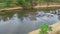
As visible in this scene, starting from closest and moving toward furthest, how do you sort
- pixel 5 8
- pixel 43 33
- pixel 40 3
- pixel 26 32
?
pixel 43 33, pixel 26 32, pixel 5 8, pixel 40 3

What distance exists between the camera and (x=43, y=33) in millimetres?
19219

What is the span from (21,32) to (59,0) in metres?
47.7

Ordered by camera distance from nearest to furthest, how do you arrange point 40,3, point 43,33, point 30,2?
point 43,33
point 30,2
point 40,3

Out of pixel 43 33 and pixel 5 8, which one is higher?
pixel 43 33

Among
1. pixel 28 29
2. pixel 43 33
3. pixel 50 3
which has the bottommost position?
pixel 50 3

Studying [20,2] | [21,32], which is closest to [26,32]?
[21,32]

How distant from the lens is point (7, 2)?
2109 inches

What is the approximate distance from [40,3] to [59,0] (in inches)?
336

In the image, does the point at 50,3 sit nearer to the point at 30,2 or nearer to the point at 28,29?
the point at 30,2

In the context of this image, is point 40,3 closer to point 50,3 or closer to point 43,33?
point 50,3

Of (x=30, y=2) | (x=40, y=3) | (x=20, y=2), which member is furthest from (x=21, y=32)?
(x=40, y=3)

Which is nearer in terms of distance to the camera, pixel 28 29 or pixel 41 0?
pixel 28 29

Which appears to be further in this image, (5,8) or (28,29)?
(5,8)

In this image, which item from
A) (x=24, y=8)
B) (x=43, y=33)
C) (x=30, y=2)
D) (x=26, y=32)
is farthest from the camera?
(x=30, y=2)
